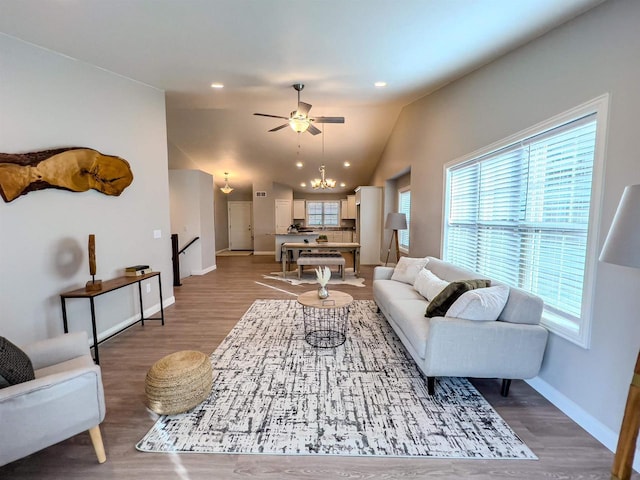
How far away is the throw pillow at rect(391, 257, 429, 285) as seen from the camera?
3.87m

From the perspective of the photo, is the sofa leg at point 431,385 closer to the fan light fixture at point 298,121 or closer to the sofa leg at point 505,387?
the sofa leg at point 505,387

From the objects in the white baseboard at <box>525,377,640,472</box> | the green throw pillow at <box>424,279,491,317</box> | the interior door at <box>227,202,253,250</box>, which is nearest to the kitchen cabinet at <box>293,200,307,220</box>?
the interior door at <box>227,202,253,250</box>

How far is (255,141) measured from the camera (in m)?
7.46

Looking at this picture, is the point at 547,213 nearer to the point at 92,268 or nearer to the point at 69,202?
the point at 92,268

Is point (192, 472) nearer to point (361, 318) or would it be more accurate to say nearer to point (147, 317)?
point (361, 318)

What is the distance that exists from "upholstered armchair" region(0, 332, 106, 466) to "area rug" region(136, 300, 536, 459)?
0.40m

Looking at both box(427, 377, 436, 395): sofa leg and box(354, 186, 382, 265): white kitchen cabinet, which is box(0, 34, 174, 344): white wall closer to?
box(427, 377, 436, 395): sofa leg

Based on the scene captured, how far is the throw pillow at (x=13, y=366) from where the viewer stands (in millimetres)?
1427

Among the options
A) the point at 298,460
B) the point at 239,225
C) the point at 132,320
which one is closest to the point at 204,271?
the point at 132,320

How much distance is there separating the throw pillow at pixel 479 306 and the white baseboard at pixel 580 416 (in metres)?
0.70

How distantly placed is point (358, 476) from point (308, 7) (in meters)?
3.24

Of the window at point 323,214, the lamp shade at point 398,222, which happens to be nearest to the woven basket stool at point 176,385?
the lamp shade at point 398,222

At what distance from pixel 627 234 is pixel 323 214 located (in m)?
10.9

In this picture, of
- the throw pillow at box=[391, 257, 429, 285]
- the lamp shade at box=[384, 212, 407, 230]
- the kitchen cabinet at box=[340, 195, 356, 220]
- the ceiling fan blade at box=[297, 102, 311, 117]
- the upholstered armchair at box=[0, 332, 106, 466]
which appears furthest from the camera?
the kitchen cabinet at box=[340, 195, 356, 220]
